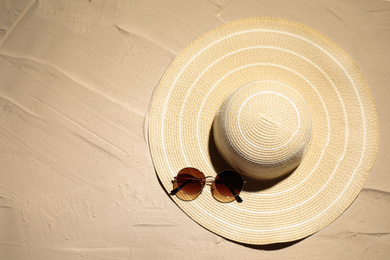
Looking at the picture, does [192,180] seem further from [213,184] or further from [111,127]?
[111,127]

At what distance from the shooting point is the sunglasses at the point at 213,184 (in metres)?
1.41

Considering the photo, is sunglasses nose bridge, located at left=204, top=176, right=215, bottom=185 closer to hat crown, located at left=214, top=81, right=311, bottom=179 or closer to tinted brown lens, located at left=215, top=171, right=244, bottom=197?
tinted brown lens, located at left=215, top=171, right=244, bottom=197

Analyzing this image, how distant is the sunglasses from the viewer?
1.41 meters

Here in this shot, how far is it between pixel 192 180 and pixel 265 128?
0.44 m

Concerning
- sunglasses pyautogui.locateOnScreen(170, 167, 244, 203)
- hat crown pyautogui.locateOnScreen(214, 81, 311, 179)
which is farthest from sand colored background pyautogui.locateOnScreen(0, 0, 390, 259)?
hat crown pyautogui.locateOnScreen(214, 81, 311, 179)

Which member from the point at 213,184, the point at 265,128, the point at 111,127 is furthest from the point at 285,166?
the point at 111,127

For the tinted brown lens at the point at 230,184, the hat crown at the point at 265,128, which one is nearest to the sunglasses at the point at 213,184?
the tinted brown lens at the point at 230,184

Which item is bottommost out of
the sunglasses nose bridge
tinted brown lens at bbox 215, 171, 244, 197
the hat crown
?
tinted brown lens at bbox 215, 171, 244, 197

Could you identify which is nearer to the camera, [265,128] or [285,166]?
[265,128]

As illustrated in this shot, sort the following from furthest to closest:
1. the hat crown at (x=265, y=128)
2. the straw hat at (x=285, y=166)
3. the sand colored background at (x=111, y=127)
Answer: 1. the sand colored background at (x=111, y=127)
2. the straw hat at (x=285, y=166)
3. the hat crown at (x=265, y=128)

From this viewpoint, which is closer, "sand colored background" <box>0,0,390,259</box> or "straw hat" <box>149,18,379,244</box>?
"straw hat" <box>149,18,379,244</box>

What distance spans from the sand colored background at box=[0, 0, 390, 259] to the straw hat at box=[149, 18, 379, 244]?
22 centimetres

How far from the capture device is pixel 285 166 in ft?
4.27

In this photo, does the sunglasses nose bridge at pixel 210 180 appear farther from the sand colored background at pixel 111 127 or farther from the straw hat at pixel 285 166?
the sand colored background at pixel 111 127
